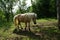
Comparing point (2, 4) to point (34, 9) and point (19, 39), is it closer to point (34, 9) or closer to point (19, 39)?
point (34, 9)

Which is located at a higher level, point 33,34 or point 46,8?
point 46,8

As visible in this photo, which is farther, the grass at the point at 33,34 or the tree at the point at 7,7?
the tree at the point at 7,7

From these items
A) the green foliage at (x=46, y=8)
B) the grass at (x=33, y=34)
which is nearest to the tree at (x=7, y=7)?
the green foliage at (x=46, y=8)

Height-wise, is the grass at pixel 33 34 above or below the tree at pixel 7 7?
below

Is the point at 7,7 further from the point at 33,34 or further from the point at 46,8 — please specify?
the point at 33,34

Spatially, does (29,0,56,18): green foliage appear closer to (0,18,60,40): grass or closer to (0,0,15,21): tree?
(0,0,15,21): tree

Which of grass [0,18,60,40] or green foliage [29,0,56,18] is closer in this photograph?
grass [0,18,60,40]

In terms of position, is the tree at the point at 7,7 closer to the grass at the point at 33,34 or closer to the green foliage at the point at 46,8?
the green foliage at the point at 46,8

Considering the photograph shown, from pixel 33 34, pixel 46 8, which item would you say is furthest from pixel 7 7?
pixel 33 34

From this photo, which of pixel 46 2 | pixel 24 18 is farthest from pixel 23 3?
pixel 24 18

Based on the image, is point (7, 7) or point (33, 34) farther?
point (7, 7)

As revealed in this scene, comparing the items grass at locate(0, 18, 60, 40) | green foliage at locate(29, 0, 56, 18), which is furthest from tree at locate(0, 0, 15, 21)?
grass at locate(0, 18, 60, 40)

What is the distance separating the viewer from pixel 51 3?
27.2 m

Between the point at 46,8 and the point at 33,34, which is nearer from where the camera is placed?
the point at 33,34
